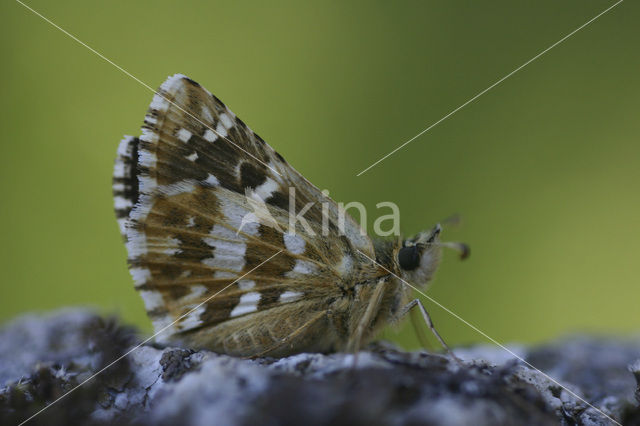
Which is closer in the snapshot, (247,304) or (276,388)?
(276,388)

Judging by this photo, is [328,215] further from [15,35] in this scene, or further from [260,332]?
[15,35]

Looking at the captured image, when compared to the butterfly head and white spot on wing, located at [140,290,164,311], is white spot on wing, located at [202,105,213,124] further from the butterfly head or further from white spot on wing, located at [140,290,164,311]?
the butterfly head

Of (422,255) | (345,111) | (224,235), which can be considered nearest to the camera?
(224,235)

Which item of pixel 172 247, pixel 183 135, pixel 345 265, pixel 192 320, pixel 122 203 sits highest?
pixel 183 135

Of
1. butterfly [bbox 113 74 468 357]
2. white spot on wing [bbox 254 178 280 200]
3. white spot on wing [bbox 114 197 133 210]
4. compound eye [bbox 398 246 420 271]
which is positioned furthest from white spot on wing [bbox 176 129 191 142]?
compound eye [bbox 398 246 420 271]

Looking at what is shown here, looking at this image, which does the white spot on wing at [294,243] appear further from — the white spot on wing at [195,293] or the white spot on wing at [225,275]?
the white spot on wing at [195,293]

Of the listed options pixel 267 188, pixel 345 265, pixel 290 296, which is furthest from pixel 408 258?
pixel 267 188

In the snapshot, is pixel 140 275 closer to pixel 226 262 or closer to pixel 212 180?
pixel 226 262

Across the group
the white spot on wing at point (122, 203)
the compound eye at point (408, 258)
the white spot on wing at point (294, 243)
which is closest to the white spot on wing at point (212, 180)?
the white spot on wing at point (294, 243)
